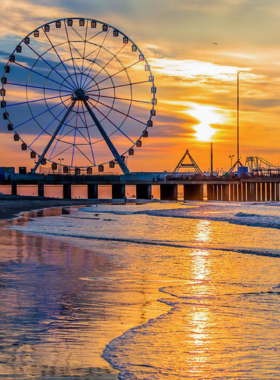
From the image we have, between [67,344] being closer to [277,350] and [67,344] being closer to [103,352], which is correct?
[103,352]

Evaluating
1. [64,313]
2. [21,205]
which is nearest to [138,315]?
[64,313]

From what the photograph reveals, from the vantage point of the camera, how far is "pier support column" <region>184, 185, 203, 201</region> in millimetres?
114750

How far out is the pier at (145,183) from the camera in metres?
92.6

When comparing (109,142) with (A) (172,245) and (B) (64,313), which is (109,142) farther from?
(B) (64,313)

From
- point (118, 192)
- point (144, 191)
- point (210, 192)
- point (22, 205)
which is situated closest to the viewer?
point (22, 205)

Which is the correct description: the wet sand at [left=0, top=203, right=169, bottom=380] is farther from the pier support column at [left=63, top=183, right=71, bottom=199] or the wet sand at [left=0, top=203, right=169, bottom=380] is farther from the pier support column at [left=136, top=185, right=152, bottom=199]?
the pier support column at [left=136, top=185, right=152, bottom=199]

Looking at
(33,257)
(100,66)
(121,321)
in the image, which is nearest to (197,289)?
(121,321)

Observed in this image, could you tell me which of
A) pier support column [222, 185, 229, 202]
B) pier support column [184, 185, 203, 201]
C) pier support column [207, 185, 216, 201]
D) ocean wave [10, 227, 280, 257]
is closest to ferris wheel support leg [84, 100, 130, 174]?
pier support column [184, 185, 203, 201]

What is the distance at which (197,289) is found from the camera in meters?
11.0

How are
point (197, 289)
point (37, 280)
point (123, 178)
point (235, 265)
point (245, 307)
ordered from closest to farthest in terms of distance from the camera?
point (245, 307) → point (197, 289) → point (37, 280) → point (235, 265) → point (123, 178)

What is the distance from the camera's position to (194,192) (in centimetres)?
11556

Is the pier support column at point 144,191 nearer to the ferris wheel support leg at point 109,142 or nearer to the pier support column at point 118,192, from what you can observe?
the pier support column at point 118,192

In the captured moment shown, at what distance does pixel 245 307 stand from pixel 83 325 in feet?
9.23

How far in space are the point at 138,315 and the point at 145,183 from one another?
9014 cm
